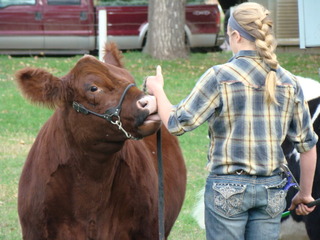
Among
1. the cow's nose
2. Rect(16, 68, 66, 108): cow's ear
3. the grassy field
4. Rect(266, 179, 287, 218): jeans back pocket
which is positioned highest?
Rect(16, 68, 66, 108): cow's ear

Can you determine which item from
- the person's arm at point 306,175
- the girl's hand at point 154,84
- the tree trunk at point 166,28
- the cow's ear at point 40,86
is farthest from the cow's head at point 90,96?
the tree trunk at point 166,28

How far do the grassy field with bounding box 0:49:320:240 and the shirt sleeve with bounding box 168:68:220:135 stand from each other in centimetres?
175

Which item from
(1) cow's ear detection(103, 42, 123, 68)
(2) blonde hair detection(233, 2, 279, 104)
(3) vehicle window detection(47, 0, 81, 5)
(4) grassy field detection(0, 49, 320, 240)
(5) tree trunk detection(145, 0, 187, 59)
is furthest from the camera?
(3) vehicle window detection(47, 0, 81, 5)

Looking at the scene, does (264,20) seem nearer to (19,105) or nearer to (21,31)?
(19,105)

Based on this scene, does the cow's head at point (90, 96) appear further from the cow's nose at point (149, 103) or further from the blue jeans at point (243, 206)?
the blue jeans at point (243, 206)

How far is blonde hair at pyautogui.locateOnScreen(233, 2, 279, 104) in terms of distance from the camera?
3.68 meters

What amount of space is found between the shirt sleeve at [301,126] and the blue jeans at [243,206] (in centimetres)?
26

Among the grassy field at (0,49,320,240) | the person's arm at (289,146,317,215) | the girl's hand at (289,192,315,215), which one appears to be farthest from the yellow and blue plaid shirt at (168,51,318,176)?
the grassy field at (0,49,320,240)

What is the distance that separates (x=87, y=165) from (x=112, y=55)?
46.6 inches

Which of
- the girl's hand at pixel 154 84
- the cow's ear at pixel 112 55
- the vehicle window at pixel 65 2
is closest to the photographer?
the girl's hand at pixel 154 84

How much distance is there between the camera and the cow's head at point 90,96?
4.23 metres

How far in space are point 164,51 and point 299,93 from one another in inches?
570

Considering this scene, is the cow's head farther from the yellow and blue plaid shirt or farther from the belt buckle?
the belt buckle

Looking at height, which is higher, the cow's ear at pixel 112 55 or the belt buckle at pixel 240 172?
the cow's ear at pixel 112 55
